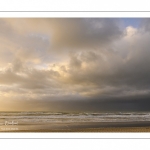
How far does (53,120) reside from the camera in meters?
2.95

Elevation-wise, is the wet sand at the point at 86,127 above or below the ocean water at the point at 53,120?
below

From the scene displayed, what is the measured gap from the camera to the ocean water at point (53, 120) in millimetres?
2921

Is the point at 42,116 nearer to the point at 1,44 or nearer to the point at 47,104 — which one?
the point at 47,104

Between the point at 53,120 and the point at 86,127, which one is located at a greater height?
the point at 53,120

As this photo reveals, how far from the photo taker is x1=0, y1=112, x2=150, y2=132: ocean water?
2.92 meters

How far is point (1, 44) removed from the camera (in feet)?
9.68

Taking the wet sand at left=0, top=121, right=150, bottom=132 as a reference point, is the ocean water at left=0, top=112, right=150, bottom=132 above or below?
above
